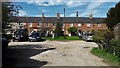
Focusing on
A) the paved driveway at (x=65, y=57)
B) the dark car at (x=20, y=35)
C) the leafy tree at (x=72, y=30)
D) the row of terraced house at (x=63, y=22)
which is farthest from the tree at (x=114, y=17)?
the row of terraced house at (x=63, y=22)

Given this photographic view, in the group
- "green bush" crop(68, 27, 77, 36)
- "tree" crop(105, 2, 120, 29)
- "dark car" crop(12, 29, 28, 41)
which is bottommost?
"green bush" crop(68, 27, 77, 36)

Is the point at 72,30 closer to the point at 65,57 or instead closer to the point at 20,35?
the point at 20,35

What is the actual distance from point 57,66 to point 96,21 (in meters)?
86.8

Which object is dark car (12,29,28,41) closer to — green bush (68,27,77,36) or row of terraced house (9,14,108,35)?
green bush (68,27,77,36)

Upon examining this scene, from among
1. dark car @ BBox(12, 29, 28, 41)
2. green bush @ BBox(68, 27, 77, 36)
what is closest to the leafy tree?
green bush @ BBox(68, 27, 77, 36)

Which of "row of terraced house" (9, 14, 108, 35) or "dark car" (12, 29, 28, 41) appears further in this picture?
"row of terraced house" (9, 14, 108, 35)

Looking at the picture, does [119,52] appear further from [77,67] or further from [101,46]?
[101,46]

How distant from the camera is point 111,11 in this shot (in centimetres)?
5184

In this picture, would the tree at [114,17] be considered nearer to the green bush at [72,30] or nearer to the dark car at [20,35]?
the dark car at [20,35]

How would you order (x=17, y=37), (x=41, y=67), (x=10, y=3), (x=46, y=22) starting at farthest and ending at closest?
1. (x=46, y=22)
2. (x=17, y=37)
3. (x=10, y=3)
4. (x=41, y=67)

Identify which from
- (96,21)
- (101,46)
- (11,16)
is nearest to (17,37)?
(11,16)

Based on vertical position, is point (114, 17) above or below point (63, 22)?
above

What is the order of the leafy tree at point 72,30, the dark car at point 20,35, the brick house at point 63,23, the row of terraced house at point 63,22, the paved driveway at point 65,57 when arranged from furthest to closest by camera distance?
the brick house at point 63,23
the row of terraced house at point 63,22
the leafy tree at point 72,30
the dark car at point 20,35
the paved driveway at point 65,57

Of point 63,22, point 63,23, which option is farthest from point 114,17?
point 63,22
